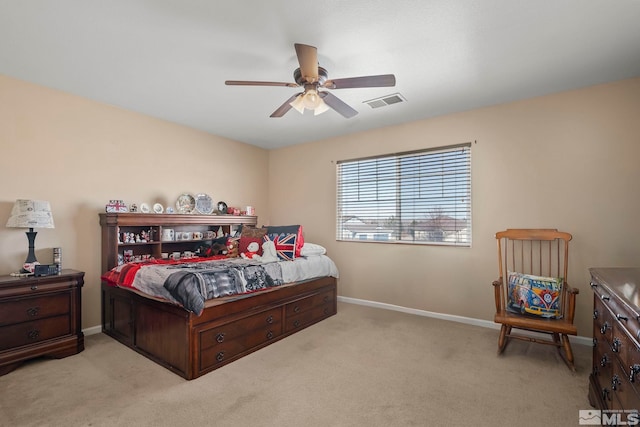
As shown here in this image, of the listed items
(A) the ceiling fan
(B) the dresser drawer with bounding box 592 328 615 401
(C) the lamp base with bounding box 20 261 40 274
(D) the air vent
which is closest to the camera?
(B) the dresser drawer with bounding box 592 328 615 401

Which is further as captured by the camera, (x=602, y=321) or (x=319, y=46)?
(x=319, y=46)

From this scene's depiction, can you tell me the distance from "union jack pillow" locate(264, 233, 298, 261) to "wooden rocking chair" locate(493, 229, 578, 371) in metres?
2.08

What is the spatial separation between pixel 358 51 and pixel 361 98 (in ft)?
3.05

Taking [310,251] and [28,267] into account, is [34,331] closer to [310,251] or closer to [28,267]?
[28,267]

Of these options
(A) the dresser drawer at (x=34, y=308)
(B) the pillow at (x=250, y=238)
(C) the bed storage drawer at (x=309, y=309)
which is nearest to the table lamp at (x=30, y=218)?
(A) the dresser drawer at (x=34, y=308)

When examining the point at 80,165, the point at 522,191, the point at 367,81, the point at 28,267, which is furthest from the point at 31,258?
the point at 522,191

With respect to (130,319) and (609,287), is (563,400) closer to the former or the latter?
(609,287)

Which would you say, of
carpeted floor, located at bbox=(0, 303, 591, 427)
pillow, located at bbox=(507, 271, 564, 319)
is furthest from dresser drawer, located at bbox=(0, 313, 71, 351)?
pillow, located at bbox=(507, 271, 564, 319)

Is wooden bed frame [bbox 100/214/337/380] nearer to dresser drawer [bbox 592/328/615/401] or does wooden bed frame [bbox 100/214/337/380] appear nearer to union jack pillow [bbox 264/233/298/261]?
union jack pillow [bbox 264/233/298/261]

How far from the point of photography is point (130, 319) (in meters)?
2.88

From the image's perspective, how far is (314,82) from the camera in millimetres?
2307

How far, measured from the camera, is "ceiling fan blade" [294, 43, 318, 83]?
195 centimetres

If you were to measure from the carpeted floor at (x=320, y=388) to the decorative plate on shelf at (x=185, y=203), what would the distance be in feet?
5.59

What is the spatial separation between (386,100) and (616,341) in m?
2.69
